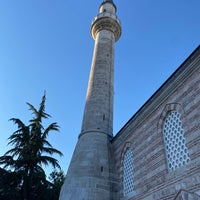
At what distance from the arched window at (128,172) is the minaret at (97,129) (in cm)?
77

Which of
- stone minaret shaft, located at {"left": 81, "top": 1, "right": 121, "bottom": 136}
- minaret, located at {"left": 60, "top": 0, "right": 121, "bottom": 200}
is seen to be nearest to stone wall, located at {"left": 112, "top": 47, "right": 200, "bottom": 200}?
minaret, located at {"left": 60, "top": 0, "right": 121, "bottom": 200}

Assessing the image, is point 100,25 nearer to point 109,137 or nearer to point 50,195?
point 109,137

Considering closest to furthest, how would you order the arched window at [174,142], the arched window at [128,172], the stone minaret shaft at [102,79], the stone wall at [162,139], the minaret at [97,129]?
1. the stone wall at [162,139]
2. the arched window at [174,142]
3. the arched window at [128,172]
4. the minaret at [97,129]
5. the stone minaret shaft at [102,79]

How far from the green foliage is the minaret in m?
2.70

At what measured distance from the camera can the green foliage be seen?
34.8 feet

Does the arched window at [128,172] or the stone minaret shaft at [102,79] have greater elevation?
the stone minaret shaft at [102,79]

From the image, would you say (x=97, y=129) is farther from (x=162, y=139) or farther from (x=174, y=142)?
(x=174, y=142)

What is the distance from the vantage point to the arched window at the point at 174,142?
5.95 metres

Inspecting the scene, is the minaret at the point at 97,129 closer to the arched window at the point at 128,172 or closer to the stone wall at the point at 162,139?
the arched window at the point at 128,172

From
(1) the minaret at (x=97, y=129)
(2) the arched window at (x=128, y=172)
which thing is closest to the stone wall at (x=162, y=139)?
(2) the arched window at (x=128, y=172)

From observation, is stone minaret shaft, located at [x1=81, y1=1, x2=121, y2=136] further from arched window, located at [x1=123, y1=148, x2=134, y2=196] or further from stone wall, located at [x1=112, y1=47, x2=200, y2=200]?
stone wall, located at [x1=112, y1=47, x2=200, y2=200]

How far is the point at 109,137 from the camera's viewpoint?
10617 mm

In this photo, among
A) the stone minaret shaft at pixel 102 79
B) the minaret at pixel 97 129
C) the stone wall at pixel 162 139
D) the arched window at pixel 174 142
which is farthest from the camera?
the stone minaret shaft at pixel 102 79

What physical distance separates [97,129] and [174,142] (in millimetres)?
4702
